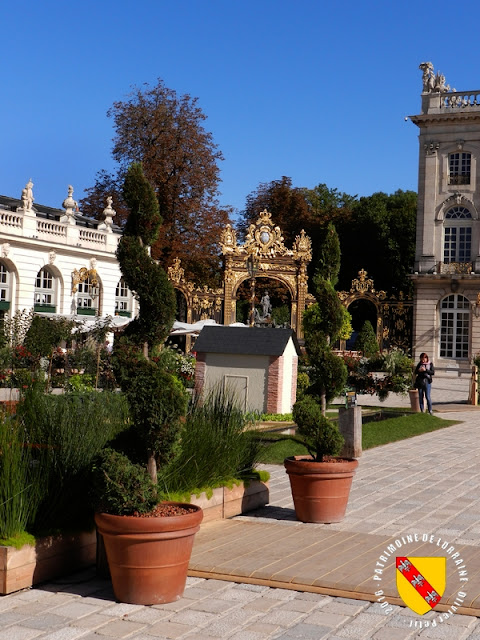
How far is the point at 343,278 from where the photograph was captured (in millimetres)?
55406

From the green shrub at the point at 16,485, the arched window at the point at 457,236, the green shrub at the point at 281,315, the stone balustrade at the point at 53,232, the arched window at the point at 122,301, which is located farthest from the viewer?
the green shrub at the point at 281,315

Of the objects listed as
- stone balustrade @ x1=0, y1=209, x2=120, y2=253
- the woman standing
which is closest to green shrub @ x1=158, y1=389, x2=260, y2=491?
the woman standing

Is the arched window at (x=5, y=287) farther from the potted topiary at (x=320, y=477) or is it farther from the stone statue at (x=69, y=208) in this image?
the potted topiary at (x=320, y=477)

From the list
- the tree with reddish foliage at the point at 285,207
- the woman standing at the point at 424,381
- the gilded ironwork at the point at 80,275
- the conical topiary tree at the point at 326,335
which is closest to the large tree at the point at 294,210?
the tree with reddish foliage at the point at 285,207

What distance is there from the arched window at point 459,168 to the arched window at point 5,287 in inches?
908

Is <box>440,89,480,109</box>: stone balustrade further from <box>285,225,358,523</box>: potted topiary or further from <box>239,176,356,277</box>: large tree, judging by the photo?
<box>285,225,358,523</box>: potted topiary

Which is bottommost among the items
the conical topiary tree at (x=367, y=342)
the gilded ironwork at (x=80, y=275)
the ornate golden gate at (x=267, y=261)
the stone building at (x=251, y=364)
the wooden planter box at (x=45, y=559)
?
the wooden planter box at (x=45, y=559)

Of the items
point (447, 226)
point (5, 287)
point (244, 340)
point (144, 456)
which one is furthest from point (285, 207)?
point (144, 456)

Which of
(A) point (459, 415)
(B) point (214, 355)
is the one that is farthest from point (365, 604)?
(A) point (459, 415)

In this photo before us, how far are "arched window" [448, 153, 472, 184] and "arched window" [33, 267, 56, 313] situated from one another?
69.1 feet

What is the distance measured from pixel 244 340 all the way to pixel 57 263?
1991cm

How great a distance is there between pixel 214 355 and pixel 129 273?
10.2 m

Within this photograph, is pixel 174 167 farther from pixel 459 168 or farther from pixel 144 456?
pixel 144 456

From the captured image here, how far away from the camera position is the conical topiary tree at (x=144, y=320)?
6.33 m
